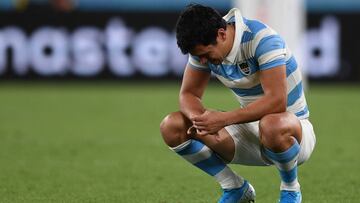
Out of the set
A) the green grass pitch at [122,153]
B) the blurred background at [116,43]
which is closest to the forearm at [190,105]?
the green grass pitch at [122,153]

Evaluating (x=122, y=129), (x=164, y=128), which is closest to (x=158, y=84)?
(x=122, y=129)

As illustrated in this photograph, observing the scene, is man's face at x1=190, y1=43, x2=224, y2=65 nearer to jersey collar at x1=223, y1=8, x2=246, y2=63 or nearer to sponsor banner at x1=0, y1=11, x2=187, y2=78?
jersey collar at x1=223, y1=8, x2=246, y2=63

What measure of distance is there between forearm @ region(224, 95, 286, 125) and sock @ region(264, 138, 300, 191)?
8.4 inches

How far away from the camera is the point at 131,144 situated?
29.9 ft

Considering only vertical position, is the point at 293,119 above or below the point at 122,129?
above

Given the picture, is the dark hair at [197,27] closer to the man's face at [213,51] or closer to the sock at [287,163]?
the man's face at [213,51]

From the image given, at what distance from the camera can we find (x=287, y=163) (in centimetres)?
503

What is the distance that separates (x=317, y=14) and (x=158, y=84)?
10.3 ft

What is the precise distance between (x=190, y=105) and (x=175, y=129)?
0.62 ft

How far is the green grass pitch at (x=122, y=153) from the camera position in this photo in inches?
243

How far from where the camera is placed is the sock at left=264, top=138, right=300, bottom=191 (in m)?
4.97

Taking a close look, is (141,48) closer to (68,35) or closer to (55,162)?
(68,35)

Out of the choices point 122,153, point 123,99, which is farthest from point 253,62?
point 123,99

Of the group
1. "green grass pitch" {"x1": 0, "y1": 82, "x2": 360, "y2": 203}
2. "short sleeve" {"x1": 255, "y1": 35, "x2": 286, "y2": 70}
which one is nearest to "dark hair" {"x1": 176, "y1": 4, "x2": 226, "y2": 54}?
"short sleeve" {"x1": 255, "y1": 35, "x2": 286, "y2": 70}
